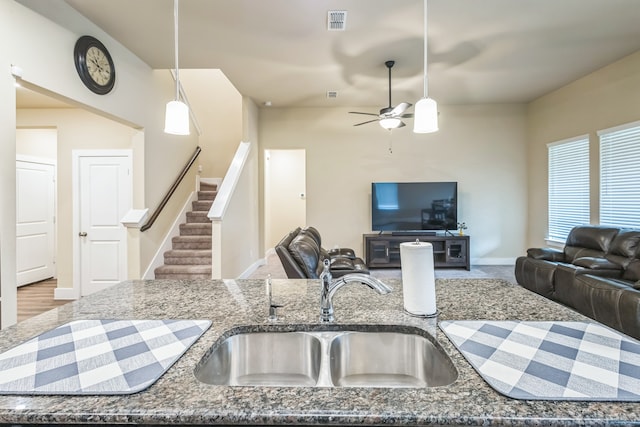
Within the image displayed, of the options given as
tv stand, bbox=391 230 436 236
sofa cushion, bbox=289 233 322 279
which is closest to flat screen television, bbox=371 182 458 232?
tv stand, bbox=391 230 436 236

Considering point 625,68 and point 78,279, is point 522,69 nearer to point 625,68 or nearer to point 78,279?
point 625,68

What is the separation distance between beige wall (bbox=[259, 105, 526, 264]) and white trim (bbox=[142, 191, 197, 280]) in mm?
1784

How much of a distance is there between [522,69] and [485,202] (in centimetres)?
246

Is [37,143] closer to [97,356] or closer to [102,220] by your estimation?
[102,220]

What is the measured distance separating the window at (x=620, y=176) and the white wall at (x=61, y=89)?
6160 millimetres

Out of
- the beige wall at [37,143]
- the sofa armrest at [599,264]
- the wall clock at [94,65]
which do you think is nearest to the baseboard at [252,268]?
the wall clock at [94,65]

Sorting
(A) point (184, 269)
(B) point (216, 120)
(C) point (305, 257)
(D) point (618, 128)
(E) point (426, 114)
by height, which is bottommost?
(A) point (184, 269)

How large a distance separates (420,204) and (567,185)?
2.28 metres

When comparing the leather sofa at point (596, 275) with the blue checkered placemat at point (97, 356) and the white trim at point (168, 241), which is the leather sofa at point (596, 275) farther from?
the white trim at point (168, 241)

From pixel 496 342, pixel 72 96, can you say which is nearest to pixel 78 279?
pixel 72 96

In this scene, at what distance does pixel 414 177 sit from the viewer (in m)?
6.08

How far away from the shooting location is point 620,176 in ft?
13.7

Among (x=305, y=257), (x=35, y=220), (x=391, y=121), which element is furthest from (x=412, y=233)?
(x=35, y=220)

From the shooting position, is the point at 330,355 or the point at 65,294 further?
the point at 65,294
